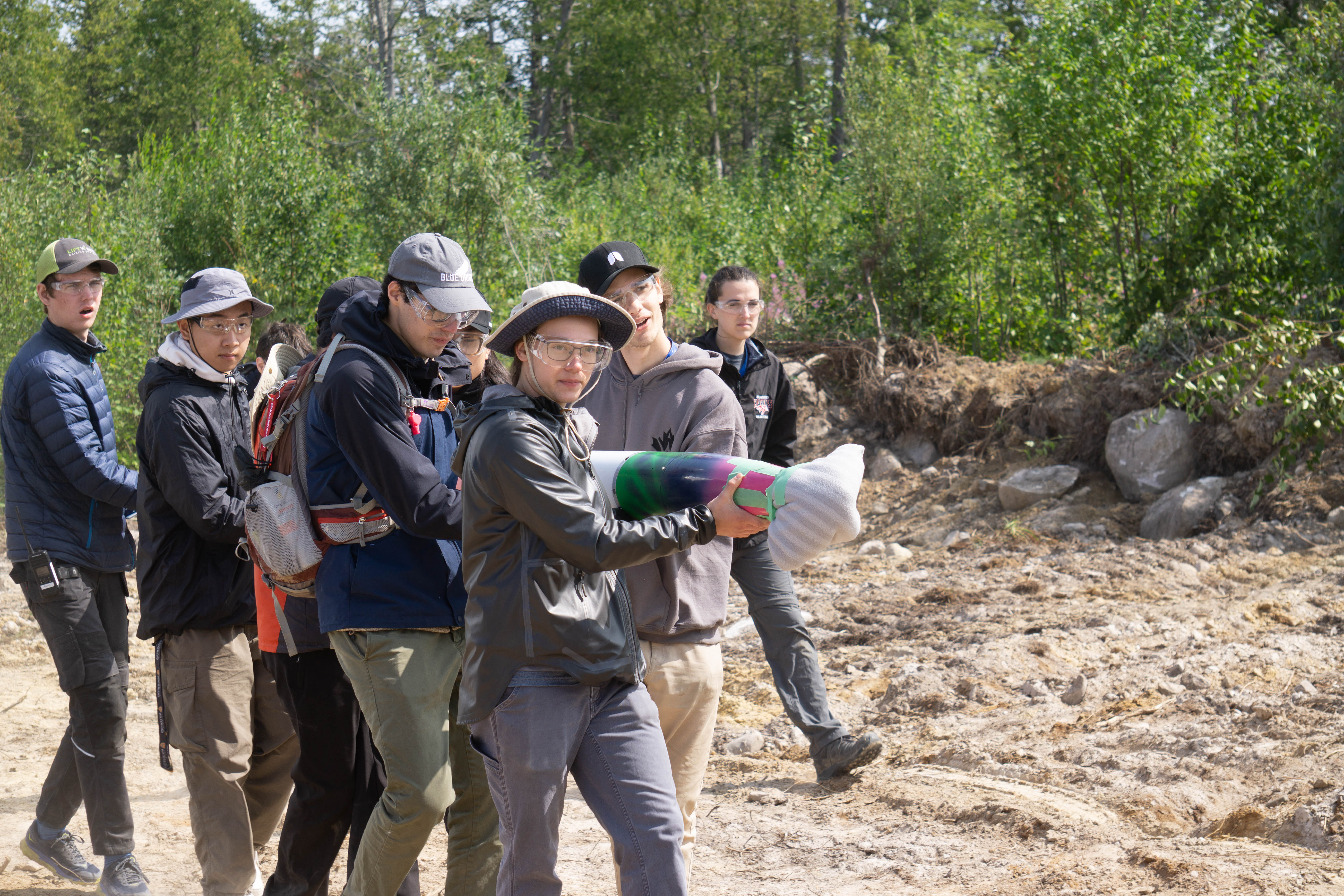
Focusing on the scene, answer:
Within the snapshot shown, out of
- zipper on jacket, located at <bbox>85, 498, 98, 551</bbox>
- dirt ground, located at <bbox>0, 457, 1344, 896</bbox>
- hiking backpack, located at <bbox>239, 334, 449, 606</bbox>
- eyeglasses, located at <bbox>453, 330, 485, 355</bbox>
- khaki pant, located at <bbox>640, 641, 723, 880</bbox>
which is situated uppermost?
eyeglasses, located at <bbox>453, 330, 485, 355</bbox>

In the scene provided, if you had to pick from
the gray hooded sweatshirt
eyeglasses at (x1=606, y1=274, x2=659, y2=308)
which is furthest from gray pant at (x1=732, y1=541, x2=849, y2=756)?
eyeglasses at (x1=606, y1=274, x2=659, y2=308)

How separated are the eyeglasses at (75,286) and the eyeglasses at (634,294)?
6.50 feet

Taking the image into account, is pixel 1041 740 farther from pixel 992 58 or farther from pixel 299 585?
pixel 992 58

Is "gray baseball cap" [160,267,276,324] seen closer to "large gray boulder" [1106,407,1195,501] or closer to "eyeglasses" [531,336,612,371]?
"eyeglasses" [531,336,612,371]

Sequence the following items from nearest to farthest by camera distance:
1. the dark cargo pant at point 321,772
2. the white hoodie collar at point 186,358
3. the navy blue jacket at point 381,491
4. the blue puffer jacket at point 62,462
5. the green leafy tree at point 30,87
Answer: the navy blue jacket at point 381,491
the dark cargo pant at point 321,772
the white hoodie collar at point 186,358
the blue puffer jacket at point 62,462
the green leafy tree at point 30,87

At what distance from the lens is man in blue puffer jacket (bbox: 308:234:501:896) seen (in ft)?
9.78

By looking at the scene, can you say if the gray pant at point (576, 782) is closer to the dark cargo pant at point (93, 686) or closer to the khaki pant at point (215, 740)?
the khaki pant at point (215, 740)

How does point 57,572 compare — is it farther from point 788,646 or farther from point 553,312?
point 788,646

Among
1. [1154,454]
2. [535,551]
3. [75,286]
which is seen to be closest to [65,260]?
[75,286]

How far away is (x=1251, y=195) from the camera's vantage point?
10.6 metres

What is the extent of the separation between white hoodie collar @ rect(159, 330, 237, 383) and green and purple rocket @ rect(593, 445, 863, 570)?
1.54 metres

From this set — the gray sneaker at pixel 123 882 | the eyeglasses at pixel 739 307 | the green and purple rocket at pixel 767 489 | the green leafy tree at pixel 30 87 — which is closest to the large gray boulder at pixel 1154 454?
the eyeglasses at pixel 739 307

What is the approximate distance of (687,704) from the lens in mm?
3127

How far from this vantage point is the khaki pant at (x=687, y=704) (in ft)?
10.1
